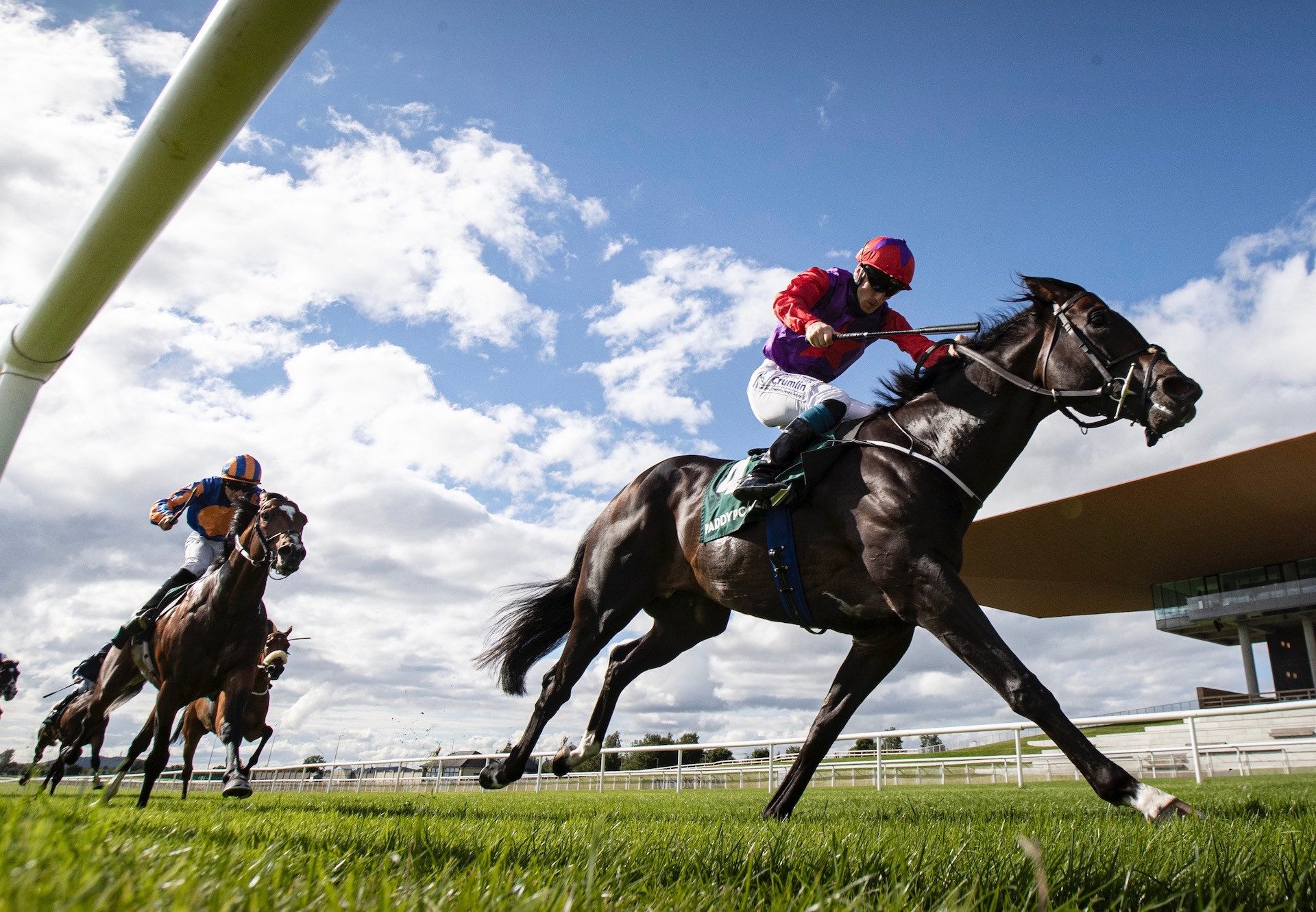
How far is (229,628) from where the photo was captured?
23.0ft

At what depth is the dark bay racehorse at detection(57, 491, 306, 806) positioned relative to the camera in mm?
6723

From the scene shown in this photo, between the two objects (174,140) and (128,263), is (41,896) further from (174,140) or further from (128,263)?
(128,263)

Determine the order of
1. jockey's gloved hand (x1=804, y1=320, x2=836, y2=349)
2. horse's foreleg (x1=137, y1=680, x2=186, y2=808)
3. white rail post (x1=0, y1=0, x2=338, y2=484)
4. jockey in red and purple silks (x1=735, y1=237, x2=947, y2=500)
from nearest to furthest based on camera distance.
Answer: white rail post (x1=0, y1=0, x2=338, y2=484)
jockey's gloved hand (x1=804, y1=320, x2=836, y2=349)
jockey in red and purple silks (x1=735, y1=237, x2=947, y2=500)
horse's foreleg (x1=137, y1=680, x2=186, y2=808)

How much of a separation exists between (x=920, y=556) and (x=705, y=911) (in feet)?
9.20

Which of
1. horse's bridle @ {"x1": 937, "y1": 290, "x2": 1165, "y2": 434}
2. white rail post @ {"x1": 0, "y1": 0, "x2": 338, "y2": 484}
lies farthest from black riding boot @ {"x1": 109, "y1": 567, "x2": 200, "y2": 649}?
horse's bridle @ {"x1": 937, "y1": 290, "x2": 1165, "y2": 434}

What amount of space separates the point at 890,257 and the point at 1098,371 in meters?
1.58

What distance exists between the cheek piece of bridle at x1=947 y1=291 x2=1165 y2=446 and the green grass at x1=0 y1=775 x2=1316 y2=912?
1908mm

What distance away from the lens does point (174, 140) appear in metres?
2.15

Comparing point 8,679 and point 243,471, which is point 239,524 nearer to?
point 243,471

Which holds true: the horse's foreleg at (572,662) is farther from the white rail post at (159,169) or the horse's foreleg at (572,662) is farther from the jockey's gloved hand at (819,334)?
the white rail post at (159,169)

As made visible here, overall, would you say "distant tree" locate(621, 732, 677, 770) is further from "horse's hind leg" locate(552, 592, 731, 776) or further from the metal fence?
"horse's hind leg" locate(552, 592, 731, 776)


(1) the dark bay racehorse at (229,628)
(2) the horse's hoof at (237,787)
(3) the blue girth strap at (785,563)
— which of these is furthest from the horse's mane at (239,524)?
(3) the blue girth strap at (785,563)

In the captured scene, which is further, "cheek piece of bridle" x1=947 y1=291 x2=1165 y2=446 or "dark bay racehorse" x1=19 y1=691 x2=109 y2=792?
"dark bay racehorse" x1=19 y1=691 x2=109 y2=792

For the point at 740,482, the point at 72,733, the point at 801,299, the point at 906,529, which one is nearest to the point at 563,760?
the point at 740,482
